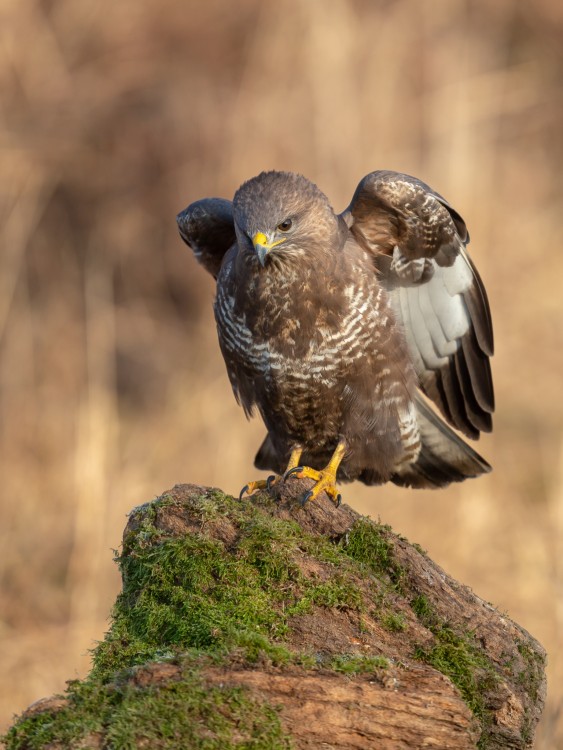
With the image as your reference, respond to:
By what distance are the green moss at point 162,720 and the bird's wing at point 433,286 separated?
9.25 ft

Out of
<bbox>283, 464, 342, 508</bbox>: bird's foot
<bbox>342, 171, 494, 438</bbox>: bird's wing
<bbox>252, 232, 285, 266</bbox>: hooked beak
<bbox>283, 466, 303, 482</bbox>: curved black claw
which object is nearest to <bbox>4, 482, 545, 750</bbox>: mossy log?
<bbox>283, 464, 342, 508</bbox>: bird's foot

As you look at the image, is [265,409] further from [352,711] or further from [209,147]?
[209,147]

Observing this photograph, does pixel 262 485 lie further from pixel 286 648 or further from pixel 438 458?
pixel 286 648

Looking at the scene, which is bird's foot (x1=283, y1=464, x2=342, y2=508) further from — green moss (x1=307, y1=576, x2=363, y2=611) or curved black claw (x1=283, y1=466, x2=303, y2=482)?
green moss (x1=307, y1=576, x2=363, y2=611)

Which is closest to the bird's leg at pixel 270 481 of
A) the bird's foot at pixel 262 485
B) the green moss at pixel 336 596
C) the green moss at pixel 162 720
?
the bird's foot at pixel 262 485

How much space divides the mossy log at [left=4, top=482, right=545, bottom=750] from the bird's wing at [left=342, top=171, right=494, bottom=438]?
5.26 ft

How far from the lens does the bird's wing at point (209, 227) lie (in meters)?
5.63

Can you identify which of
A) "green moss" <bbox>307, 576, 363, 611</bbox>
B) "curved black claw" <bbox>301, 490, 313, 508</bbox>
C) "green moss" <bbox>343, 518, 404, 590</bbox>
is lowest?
"green moss" <bbox>307, 576, 363, 611</bbox>

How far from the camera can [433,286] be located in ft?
17.7

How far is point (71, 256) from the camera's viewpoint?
33.0 feet

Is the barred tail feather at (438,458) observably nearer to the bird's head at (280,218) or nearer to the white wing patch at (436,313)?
the white wing patch at (436,313)

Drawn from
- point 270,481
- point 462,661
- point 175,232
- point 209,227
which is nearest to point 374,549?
point 462,661

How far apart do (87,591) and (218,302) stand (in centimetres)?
284

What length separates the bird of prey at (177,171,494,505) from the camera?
4.79 metres
